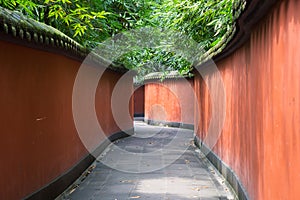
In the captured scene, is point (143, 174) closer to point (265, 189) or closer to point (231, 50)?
point (231, 50)

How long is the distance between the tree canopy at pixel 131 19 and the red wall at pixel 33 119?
1591 mm

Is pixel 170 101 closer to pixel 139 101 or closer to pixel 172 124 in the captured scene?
pixel 172 124

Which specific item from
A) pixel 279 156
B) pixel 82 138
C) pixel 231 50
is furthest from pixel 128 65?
pixel 279 156

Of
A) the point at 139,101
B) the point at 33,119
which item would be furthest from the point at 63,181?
the point at 139,101

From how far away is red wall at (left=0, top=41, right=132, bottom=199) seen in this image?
4988 millimetres

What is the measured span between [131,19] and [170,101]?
8.93 m

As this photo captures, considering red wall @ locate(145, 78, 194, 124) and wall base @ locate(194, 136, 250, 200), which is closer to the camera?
wall base @ locate(194, 136, 250, 200)

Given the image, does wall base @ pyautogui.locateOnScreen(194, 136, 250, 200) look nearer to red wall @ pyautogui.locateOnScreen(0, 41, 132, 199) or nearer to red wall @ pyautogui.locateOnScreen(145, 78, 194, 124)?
red wall @ pyautogui.locateOnScreen(0, 41, 132, 199)

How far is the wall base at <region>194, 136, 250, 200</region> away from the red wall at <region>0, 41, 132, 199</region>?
2.77 meters

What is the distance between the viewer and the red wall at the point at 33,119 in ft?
16.4

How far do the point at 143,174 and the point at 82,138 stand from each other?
158 cm

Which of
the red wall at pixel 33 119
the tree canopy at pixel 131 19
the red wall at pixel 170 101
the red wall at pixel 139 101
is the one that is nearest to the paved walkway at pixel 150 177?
the red wall at pixel 33 119

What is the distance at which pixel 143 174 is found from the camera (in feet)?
30.7

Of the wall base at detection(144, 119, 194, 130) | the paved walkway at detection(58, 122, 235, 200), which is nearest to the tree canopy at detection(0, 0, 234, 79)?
the paved walkway at detection(58, 122, 235, 200)
